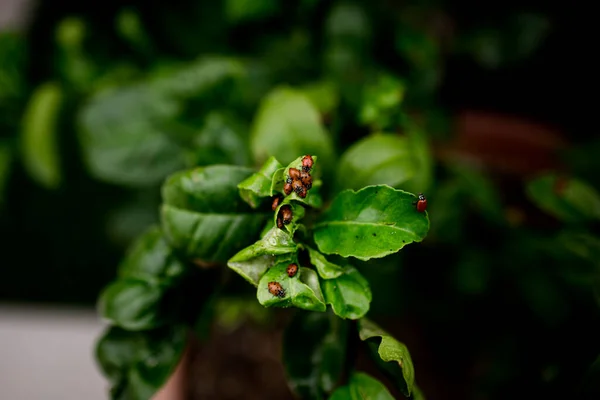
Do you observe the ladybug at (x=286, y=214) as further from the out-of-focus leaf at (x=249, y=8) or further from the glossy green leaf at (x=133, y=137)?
the out-of-focus leaf at (x=249, y=8)

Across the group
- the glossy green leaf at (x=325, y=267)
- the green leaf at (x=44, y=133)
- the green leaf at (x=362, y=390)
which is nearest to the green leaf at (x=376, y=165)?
the glossy green leaf at (x=325, y=267)

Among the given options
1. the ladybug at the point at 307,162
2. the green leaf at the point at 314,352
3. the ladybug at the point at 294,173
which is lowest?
the green leaf at the point at 314,352

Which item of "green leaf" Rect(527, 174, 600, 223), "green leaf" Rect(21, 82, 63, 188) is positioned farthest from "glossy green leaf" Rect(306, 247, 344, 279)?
"green leaf" Rect(21, 82, 63, 188)

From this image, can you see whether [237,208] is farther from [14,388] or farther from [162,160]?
[14,388]

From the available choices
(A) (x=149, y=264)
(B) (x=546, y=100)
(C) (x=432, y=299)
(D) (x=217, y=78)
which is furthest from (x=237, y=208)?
(B) (x=546, y=100)

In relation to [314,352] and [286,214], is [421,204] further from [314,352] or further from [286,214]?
[314,352]

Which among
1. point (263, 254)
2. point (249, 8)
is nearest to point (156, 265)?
point (263, 254)
